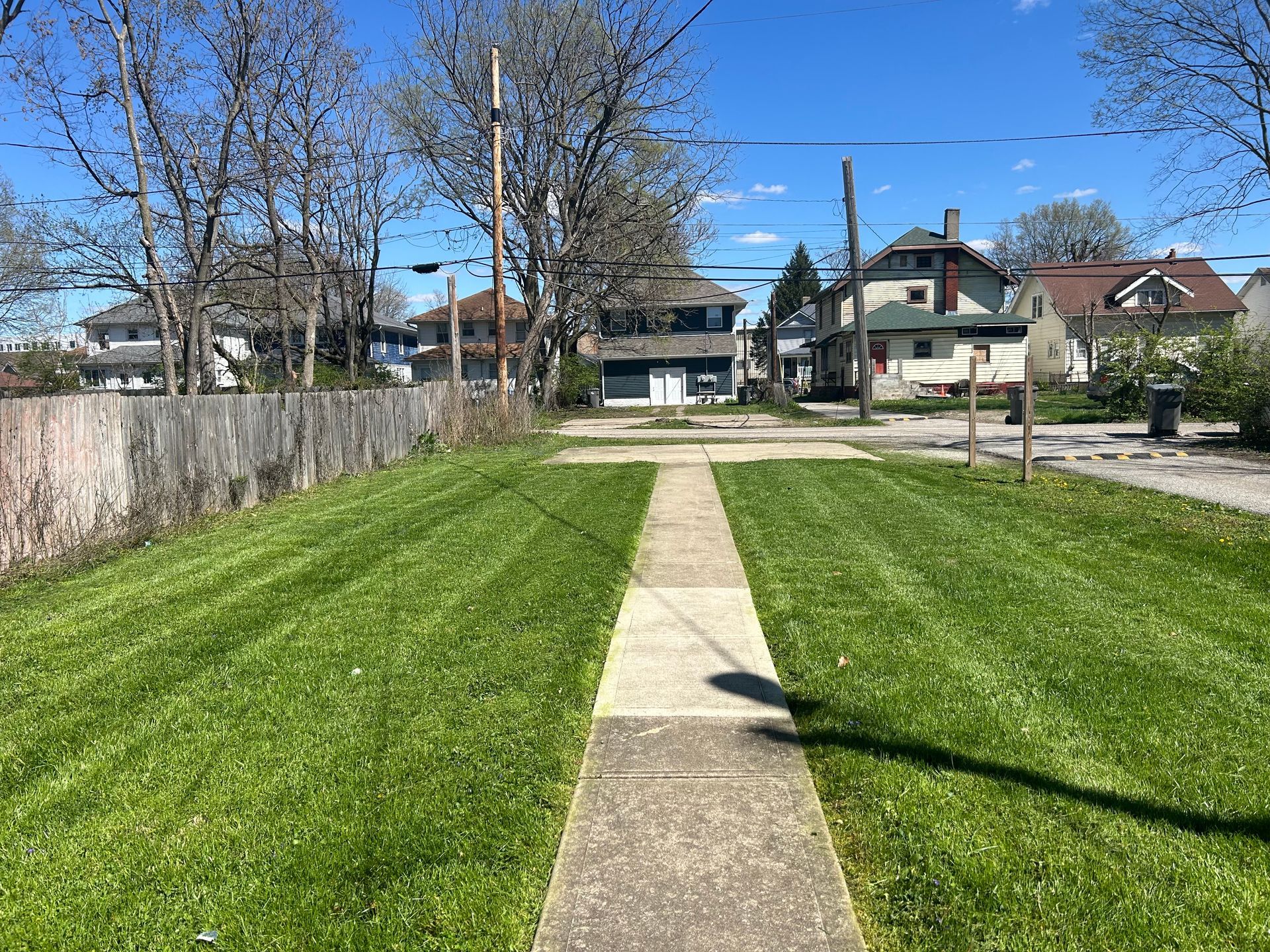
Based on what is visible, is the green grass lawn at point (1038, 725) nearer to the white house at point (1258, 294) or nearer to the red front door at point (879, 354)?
the red front door at point (879, 354)

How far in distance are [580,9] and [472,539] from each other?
906 inches

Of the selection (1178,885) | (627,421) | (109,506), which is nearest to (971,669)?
(1178,885)

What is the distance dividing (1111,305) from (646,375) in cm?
2424

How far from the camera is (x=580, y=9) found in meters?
26.6

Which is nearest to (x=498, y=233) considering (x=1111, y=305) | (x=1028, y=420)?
(x=1028, y=420)

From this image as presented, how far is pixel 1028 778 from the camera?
3701 millimetres

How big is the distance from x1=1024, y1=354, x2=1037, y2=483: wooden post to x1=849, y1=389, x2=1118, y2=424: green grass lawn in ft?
45.9

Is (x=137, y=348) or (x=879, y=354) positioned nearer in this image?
(x=879, y=354)

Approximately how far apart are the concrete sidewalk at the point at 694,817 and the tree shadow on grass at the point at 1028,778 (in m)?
0.23

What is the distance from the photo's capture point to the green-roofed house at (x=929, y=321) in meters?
41.1

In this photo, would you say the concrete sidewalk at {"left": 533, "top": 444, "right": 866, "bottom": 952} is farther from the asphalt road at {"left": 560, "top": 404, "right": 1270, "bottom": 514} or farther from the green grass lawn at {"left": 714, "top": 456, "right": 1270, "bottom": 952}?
the asphalt road at {"left": 560, "top": 404, "right": 1270, "bottom": 514}

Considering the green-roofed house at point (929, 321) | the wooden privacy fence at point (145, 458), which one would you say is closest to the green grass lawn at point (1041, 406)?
the green-roofed house at point (929, 321)

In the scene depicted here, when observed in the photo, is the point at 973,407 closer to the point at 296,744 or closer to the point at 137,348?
the point at 296,744

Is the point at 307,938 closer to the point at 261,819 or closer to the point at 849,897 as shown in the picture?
the point at 261,819
